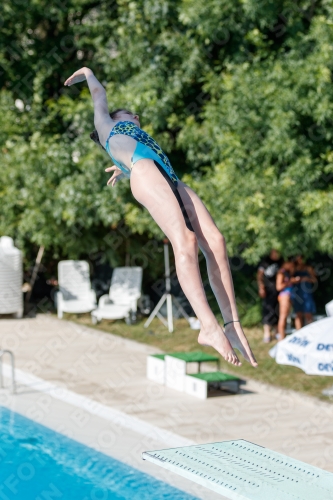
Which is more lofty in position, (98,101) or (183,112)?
(183,112)

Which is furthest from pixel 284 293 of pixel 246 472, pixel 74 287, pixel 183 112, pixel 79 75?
pixel 79 75

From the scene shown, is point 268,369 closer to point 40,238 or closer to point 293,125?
point 293,125

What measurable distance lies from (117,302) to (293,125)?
601cm

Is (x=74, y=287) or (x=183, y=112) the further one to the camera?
(x=74, y=287)

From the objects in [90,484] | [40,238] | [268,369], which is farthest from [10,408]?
[40,238]

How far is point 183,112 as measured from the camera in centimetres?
1562

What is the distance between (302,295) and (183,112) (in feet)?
13.4

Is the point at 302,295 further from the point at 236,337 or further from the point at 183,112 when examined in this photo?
the point at 236,337

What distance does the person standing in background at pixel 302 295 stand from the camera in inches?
561

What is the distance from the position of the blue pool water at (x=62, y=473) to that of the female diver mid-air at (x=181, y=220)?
356 cm

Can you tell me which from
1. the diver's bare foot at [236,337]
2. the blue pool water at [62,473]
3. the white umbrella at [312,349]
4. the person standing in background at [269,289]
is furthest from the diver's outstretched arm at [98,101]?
the person standing in background at [269,289]

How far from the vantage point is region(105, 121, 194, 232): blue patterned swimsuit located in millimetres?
4703

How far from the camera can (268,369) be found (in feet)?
41.7

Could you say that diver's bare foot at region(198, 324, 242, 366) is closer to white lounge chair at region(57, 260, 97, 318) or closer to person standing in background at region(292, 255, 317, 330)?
person standing in background at region(292, 255, 317, 330)
